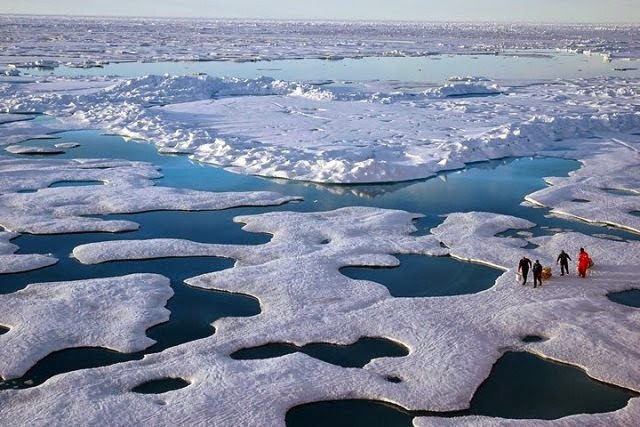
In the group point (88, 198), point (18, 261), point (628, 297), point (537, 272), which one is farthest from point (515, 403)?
point (88, 198)

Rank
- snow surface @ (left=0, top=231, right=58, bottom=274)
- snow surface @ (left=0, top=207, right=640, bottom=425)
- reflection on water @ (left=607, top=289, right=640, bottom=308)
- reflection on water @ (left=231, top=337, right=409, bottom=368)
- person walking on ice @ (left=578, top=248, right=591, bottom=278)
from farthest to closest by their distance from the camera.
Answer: snow surface @ (left=0, top=231, right=58, bottom=274), person walking on ice @ (left=578, top=248, right=591, bottom=278), reflection on water @ (left=607, top=289, right=640, bottom=308), reflection on water @ (left=231, top=337, right=409, bottom=368), snow surface @ (left=0, top=207, right=640, bottom=425)

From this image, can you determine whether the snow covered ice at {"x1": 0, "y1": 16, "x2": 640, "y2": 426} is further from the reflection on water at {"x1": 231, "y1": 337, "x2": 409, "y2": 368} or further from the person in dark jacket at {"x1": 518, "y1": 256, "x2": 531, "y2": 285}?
the person in dark jacket at {"x1": 518, "y1": 256, "x2": 531, "y2": 285}

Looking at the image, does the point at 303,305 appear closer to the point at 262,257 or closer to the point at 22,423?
the point at 262,257

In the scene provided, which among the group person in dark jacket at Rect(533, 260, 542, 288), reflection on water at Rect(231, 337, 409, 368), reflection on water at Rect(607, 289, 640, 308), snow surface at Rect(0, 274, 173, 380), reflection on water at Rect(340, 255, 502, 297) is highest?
person in dark jacket at Rect(533, 260, 542, 288)

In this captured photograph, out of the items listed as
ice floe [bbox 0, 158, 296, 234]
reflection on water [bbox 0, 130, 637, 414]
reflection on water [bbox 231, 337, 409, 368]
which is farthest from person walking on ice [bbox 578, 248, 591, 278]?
ice floe [bbox 0, 158, 296, 234]

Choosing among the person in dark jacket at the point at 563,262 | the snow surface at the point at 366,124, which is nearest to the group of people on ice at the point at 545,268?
the person in dark jacket at the point at 563,262

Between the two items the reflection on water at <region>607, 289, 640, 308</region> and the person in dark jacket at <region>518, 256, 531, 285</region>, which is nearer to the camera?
the reflection on water at <region>607, 289, 640, 308</region>

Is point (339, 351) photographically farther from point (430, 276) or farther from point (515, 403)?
point (430, 276)
